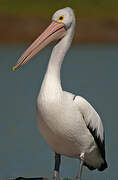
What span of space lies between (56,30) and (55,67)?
43 centimetres

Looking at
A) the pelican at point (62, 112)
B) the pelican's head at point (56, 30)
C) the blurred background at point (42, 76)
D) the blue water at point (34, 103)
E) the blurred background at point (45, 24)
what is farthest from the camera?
the blurred background at point (45, 24)

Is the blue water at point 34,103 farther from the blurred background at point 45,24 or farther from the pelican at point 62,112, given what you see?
the pelican at point 62,112

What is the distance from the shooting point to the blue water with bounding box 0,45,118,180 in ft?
27.8

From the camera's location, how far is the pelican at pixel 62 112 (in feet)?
18.4

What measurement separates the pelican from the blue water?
1.66 meters

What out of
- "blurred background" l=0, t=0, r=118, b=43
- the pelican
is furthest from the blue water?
the pelican

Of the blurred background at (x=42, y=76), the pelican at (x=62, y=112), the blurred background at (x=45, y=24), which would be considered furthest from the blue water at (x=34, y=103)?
the pelican at (x=62, y=112)

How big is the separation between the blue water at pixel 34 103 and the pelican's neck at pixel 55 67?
7.45ft

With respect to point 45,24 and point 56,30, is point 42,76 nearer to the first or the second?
point 45,24

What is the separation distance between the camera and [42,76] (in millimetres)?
16469

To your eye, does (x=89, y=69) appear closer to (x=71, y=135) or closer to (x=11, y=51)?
(x=11, y=51)

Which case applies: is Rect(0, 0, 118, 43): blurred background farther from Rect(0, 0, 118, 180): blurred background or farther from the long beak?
the long beak

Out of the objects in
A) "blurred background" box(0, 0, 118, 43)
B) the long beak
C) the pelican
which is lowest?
the pelican

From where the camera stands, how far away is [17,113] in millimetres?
12461
